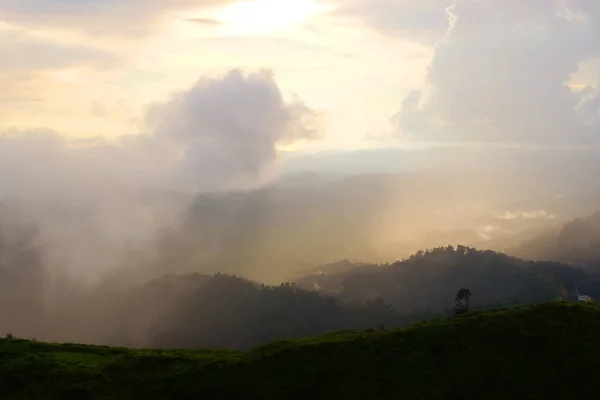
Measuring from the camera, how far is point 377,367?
145 ft

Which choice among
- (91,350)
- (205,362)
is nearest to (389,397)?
(205,362)

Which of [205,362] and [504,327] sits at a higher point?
[504,327]

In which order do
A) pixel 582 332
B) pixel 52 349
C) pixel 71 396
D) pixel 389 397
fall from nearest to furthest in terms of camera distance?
pixel 389 397
pixel 71 396
pixel 582 332
pixel 52 349

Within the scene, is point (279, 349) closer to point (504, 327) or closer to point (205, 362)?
point (205, 362)

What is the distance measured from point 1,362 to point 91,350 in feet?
27.6

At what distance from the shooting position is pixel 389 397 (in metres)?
40.9

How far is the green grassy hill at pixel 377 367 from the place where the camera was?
41.8m

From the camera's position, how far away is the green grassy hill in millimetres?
41844

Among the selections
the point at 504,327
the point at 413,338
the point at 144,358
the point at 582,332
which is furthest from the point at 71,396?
the point at 582,332

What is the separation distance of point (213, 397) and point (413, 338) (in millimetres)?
17054

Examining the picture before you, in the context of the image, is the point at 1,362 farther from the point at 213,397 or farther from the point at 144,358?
the point at 213,397

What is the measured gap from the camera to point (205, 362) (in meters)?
47.2

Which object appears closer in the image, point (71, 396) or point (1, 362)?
point (71, 396)

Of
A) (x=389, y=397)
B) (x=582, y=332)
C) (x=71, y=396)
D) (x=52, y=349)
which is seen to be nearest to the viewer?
(x=389, y=397)
